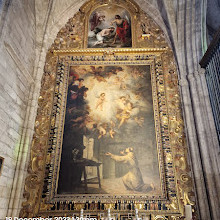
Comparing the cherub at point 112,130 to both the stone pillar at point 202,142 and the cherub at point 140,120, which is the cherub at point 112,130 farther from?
the stone pillar at point 202,142

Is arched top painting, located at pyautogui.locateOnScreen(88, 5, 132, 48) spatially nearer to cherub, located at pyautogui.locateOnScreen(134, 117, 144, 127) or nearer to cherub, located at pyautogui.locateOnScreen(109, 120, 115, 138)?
cherub, located at pyautogui.locateOnScreen(134, 117, 144, 127)

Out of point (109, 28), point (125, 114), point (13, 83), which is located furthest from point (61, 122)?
point (109, 28)

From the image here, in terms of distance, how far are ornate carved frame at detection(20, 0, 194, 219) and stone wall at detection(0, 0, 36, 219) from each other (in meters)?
0.50

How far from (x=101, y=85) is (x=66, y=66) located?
138 centimetres

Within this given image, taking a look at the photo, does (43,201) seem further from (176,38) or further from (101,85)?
(176,38)

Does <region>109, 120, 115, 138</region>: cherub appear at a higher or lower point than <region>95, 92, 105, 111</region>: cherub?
lower

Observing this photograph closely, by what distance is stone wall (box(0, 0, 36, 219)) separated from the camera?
552 cm

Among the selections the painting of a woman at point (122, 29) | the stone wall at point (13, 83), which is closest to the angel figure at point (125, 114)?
the painting of a woman at point (122, 29)

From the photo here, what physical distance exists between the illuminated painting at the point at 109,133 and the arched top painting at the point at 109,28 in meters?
1.10

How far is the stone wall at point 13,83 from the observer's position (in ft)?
18.1

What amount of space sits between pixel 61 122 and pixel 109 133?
1442mm

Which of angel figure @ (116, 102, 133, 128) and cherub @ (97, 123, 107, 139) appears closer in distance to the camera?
cherub @ (97, 123, 107, 139)

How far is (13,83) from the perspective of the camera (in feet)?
20.0

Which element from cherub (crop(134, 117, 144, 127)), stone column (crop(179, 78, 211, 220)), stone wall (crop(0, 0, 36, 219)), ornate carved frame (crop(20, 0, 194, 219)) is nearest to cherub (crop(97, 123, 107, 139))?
cherub (crop(134, 117, 144, 127))
